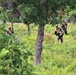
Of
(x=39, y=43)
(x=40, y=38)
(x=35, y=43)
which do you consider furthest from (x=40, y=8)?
(x=35, y=43)

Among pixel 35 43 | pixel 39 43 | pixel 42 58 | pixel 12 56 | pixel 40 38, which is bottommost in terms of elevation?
pixel 42 58

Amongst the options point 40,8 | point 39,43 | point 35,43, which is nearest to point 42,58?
point 35,43

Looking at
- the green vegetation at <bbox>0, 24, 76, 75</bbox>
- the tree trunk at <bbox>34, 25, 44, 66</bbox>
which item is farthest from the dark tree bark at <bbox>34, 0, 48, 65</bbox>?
the green vegetation at <bbox>0, 24, 76, 75</bbox>

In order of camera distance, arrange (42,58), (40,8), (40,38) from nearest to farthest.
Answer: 1. (40,8)
2. (40,38)
3. (42,58)

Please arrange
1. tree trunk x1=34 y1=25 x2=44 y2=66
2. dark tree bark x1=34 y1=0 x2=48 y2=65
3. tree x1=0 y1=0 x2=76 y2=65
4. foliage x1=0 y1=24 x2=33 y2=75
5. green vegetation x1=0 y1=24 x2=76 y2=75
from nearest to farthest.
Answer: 1. foliage x1=0 y1=24 x2=33 y2=75
2. green vegetation x1=0 y1=24 x2=76 y2=75
3. tree x1=0 y1=0 x2=76 y2=65
4. dark tree bark x1=34 y1=0 x2=48 y2=65
5. tree trunk x1=34 y1=25 x2=44 y2=66

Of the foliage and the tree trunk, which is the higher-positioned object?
the foliage

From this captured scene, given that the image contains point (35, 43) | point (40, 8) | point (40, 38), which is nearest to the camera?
point (40, 8)

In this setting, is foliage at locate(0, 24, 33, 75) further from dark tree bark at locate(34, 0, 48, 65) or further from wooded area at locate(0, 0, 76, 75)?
dark tree bark at locate(34, 0, 48, 65)

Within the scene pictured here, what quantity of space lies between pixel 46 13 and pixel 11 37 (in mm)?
9727

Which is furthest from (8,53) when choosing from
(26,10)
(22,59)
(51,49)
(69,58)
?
(51,49)

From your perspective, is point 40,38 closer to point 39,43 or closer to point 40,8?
point 39,43

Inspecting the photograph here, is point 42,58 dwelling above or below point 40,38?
below

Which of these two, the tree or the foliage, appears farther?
the tree

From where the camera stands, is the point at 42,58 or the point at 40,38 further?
the point at 42,58
